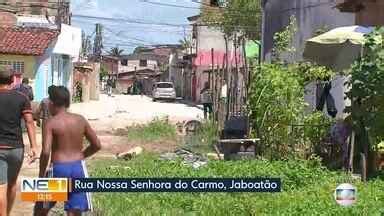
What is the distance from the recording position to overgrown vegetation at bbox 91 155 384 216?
310 inches

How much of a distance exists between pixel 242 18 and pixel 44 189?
139ft

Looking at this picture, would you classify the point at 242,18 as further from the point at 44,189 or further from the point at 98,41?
the point at 44,189

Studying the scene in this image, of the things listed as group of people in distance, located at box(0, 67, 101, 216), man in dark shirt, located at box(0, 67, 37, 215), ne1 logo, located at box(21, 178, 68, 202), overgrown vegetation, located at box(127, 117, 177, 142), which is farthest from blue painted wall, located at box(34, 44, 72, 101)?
ne1 logo, located at box(21, 178, 68, 202)

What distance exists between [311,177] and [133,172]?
8.91 ft

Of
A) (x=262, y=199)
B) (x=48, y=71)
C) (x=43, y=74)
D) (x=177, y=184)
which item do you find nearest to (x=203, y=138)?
(x=262, y=199)

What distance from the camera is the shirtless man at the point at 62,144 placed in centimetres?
652

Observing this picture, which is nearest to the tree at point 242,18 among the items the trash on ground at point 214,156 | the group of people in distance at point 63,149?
the trash on ground at point 214,156

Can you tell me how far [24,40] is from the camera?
34.3 meters

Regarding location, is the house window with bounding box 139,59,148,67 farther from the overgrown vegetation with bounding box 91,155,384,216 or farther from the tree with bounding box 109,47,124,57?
the overgrown vegetation with bounding box 91,155,384,216

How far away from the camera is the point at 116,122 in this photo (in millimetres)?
27375

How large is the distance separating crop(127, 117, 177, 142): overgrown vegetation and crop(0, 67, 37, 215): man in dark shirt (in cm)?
1210

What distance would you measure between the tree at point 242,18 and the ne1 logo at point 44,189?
4016cm

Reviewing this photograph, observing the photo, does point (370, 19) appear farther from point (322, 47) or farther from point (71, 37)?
point (71, 37)
